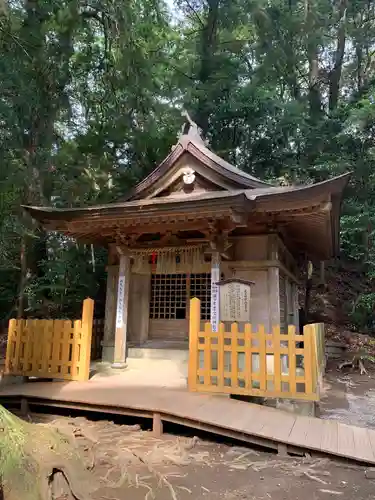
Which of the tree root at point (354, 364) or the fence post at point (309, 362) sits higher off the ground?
the fence post at point (309, 362)

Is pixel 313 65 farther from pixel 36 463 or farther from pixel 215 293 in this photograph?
pixel 36 463

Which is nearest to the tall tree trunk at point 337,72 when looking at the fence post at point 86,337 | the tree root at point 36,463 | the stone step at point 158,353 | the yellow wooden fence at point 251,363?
the stone step at point 158,353

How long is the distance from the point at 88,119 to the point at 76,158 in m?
2.62

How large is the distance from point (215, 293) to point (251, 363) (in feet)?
7.40

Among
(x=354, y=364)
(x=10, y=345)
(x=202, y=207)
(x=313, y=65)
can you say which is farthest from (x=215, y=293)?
(x=313, y=65)

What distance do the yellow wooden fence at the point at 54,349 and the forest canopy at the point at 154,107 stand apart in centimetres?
432

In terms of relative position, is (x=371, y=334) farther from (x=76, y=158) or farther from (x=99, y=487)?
(x=99, y=487)

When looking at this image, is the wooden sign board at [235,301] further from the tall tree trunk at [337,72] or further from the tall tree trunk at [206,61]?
the tall tree trunk at [337,72]

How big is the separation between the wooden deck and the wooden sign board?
181 centimetres

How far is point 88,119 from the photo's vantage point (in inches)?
632

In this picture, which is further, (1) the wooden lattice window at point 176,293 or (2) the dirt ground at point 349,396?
(1) the wooden lattice window at point 176,293

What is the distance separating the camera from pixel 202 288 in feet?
32.5

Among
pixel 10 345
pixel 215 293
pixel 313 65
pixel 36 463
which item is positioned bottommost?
pixel 36 463

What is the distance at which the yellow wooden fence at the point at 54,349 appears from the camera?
23.4ft
